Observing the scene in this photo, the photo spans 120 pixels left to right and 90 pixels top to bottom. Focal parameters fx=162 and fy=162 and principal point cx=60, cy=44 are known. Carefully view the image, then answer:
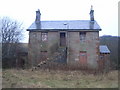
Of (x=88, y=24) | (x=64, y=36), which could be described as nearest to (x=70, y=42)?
(x=64, y=36)

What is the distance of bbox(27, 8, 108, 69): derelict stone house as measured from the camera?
22.6 metres

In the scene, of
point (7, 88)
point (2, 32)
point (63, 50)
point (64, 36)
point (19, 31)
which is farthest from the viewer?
point (19, 31)

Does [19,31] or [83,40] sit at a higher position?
[19,31]

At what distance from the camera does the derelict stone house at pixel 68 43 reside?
2264 cm

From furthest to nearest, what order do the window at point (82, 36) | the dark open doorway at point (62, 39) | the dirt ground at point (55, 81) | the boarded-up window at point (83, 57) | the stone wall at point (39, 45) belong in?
the dark open doorway at point (62, 39) < the stone wall at point (39, 45) < the window at point (82, 36) < the boarded-up window at point (83, 57) < the dirt ground at point (55, 81)

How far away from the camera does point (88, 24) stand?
24453mm

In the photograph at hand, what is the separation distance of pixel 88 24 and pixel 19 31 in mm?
12310

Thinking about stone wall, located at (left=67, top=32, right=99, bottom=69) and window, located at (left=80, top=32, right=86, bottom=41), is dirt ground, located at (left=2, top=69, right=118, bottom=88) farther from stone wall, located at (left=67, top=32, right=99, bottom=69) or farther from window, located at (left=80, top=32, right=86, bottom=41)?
window, located at (left=80, top=32, right=86, bottom=41)

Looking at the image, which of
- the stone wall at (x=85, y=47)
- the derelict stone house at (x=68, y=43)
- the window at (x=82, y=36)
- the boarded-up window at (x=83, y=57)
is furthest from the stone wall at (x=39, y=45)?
the boarded-up window at (x=83, y=57)

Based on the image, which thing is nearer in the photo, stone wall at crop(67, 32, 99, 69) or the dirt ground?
the dirt ground

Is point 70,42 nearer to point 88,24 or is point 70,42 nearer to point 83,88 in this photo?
point 88,24

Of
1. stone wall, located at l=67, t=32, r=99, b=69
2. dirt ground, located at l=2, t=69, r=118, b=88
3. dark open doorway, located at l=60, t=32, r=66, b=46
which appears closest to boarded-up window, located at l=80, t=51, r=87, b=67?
stone wall, located at l=67, t=32, r=99, b=69

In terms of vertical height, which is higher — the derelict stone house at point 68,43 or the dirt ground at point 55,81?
the derelict stone house at point 68,43

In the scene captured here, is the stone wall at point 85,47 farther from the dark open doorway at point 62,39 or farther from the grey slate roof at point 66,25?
the dark open doorway at point 62,39
